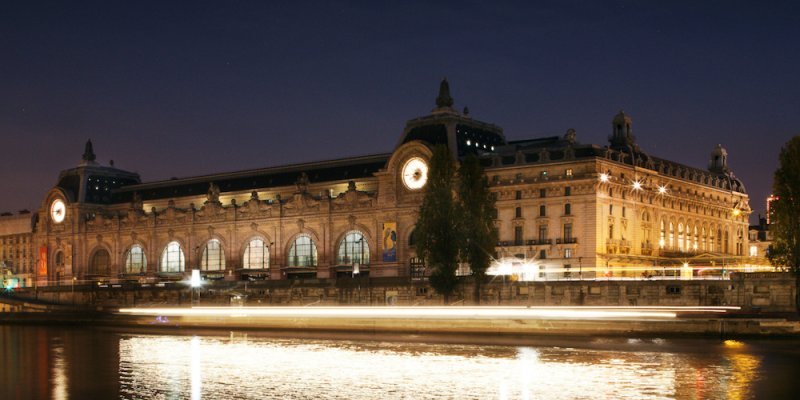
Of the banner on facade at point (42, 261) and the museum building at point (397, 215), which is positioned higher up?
the museum building at point (397, 215)

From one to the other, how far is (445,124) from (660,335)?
2485 inches

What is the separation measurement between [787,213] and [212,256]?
91.9 metres

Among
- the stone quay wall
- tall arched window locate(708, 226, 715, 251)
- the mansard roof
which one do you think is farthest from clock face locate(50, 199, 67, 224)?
tall arched window locate(708, 226, 715, 251)

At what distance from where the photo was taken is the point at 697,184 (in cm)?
13512

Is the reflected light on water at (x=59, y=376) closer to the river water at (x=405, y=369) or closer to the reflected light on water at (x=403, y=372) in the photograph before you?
the river water at (x=405, y=369)

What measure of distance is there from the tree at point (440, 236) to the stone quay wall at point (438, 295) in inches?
150

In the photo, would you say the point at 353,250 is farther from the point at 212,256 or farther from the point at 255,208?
the point at 212,256

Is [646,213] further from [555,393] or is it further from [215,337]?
[555,393]

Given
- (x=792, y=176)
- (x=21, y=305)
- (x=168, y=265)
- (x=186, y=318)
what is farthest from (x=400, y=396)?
(x=168, y=265)

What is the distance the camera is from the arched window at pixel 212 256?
152 metres

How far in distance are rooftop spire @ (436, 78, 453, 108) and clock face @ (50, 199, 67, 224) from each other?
77125 millimetres

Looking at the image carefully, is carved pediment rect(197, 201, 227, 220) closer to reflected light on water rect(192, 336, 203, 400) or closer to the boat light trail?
the boat light trail

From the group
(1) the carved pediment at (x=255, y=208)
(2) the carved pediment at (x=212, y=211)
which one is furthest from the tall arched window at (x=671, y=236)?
(2) the carved pediment at (x=212, y=211)

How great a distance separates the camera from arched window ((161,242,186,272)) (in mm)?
157375
